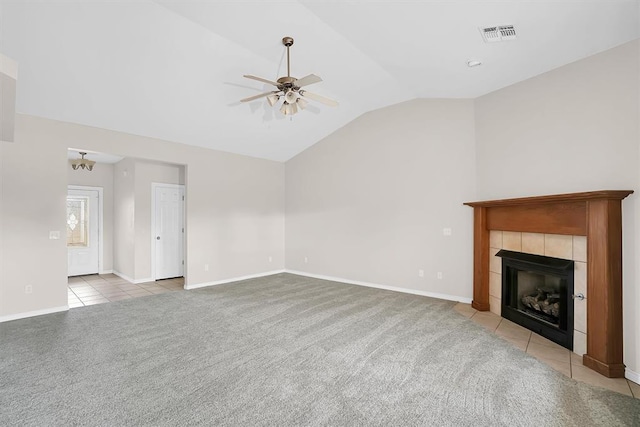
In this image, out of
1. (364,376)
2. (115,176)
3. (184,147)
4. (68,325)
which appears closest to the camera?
(364,376)

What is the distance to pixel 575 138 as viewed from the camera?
3.32 meters

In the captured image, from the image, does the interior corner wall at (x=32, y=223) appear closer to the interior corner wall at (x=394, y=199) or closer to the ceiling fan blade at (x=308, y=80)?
the ceiling fan blade at (x=308, y=80)

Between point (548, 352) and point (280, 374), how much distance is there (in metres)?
2.72

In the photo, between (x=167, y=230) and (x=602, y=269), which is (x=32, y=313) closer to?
(x=167, y=230)

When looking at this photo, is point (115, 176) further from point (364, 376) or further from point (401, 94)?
point (364, 376)

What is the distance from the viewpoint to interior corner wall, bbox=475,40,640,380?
270cm

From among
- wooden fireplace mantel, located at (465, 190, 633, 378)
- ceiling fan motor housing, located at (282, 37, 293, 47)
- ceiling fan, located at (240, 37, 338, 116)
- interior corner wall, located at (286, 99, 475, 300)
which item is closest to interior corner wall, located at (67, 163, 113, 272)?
interior corner wall, located at (286, 99, 475, 300)

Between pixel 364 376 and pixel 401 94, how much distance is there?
173 inches

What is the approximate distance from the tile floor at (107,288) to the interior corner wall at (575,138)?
5.94m

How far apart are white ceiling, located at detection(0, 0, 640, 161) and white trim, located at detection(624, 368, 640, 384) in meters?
3.08

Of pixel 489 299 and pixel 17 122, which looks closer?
pixel 17 122

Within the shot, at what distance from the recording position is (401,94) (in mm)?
5078

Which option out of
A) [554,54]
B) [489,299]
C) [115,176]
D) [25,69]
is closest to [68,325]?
[25,69]

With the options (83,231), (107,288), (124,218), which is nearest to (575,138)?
(107,288)
